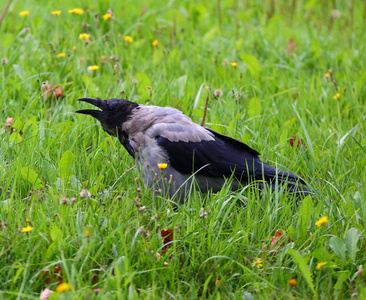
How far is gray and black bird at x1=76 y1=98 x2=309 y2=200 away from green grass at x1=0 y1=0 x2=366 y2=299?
129mm

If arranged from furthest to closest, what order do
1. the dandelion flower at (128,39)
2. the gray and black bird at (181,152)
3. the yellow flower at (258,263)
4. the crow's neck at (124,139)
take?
the dandelion flower at (128,39) < the crow's neck at (124,139) < the gray and black bird at (181,152) < the yellow flower at (258,263)

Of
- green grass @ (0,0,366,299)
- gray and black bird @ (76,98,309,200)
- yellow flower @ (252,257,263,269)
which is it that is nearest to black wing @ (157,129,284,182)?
gray and black bird @ (76,98,309,200)

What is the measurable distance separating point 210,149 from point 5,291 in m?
1.65

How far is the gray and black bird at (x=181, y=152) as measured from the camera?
11.3 ft

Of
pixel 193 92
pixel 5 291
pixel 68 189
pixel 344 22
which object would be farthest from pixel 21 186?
pixel 344 22

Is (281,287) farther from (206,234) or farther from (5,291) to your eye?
(5,291)

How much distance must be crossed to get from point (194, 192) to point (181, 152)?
429 mm

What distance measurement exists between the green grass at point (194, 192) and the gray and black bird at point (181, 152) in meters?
0.13

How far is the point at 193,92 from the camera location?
468cm

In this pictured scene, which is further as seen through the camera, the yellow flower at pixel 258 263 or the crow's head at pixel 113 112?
the crow's head at pixel 113 112

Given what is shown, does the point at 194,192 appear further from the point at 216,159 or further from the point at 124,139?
the point at 124,139

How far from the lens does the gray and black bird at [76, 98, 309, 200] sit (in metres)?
3.46

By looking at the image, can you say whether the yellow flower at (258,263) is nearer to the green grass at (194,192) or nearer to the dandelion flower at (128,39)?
the green grass at (194,192)

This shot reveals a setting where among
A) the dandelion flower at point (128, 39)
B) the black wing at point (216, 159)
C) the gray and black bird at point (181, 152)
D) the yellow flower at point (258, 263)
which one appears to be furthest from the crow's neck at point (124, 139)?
the dandelion flower at point (128, 39)
